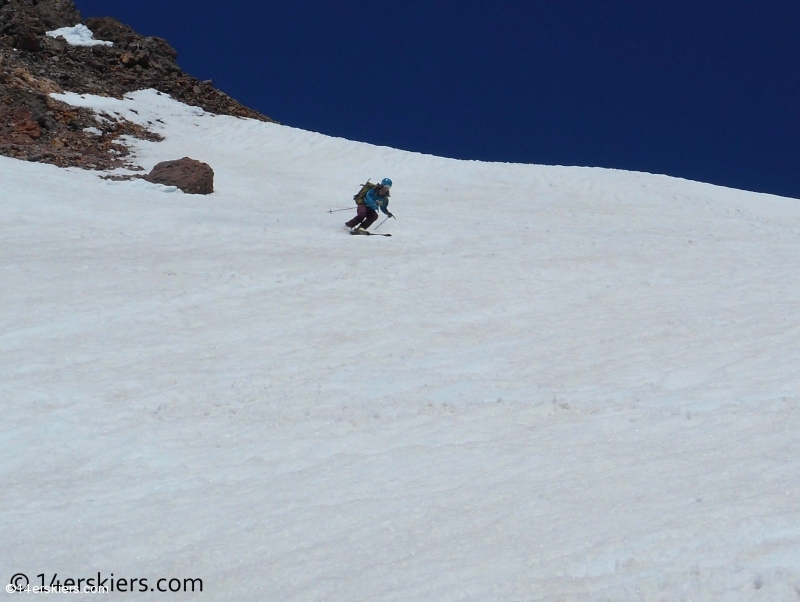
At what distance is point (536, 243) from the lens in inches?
526

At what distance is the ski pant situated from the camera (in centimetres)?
1378

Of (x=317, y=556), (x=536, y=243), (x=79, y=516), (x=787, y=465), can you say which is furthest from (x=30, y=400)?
(x=536, y=243)

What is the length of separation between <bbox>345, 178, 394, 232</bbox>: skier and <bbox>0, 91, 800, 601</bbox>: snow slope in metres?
0.80

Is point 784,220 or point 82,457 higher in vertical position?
point 784,220

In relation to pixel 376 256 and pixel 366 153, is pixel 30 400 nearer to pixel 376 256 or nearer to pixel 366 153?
pixel 376 256

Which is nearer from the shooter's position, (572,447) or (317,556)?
(317,556)

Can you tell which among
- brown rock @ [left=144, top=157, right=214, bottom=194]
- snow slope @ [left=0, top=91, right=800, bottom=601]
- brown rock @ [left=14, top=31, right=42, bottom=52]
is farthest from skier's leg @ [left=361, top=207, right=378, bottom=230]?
brown rock @ [left=14, top=31, right=42, bottom=52]

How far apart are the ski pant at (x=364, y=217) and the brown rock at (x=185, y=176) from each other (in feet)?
15.2

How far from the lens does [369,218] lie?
13820mm

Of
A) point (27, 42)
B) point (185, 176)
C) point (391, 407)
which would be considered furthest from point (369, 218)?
point (27, 42)

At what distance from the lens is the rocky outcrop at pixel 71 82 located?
19125 millimetres

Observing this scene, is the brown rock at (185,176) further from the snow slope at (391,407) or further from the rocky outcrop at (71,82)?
the snow slope at (391,407)


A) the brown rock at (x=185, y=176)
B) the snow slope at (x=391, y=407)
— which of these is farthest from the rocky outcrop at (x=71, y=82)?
the snow slope at (x=391, y=407)

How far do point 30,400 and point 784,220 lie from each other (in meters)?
18.3
